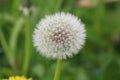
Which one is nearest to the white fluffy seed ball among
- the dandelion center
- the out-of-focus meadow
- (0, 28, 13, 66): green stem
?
the dandelion center

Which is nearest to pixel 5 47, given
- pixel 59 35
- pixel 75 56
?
pixel 75 56

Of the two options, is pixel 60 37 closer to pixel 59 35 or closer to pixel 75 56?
pixel 59 35

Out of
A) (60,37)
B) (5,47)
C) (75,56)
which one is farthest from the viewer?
(75,56)

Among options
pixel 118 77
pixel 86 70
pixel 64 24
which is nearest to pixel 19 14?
pixel 86 70

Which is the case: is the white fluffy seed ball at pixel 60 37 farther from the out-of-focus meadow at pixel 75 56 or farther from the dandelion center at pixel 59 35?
the out-of-focus meadow at pixel 75 56

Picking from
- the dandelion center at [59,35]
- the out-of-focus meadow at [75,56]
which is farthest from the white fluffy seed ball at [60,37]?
the out-of-focus meadow at [75,56]

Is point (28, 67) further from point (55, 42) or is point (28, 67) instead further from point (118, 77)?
point (55, 42)
